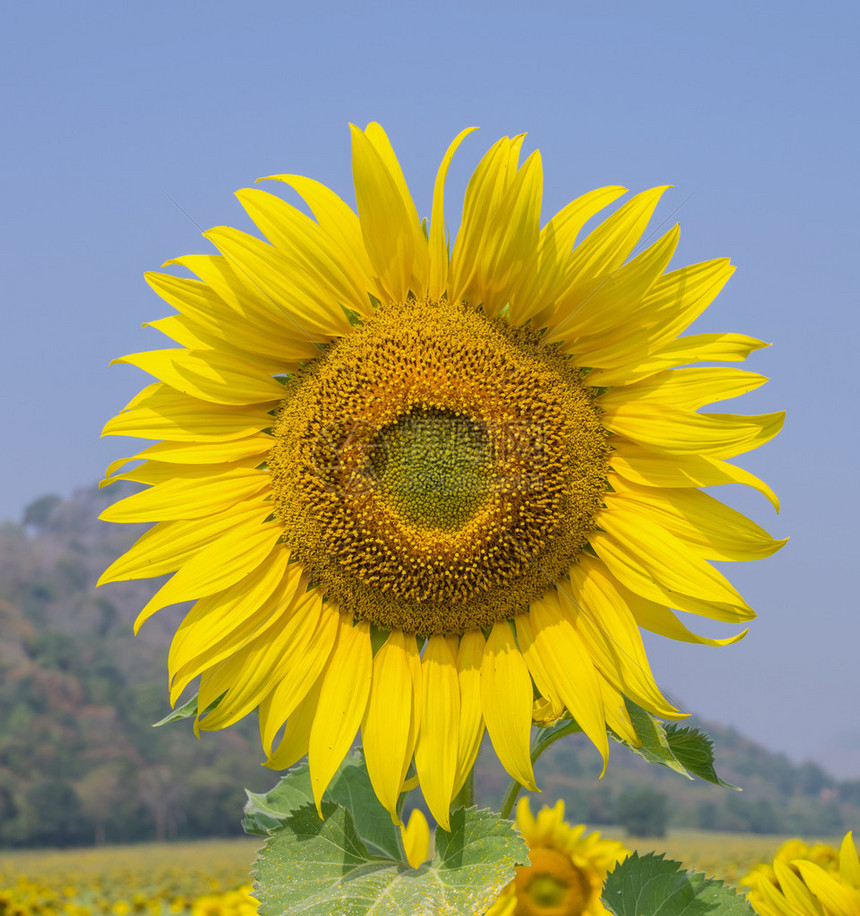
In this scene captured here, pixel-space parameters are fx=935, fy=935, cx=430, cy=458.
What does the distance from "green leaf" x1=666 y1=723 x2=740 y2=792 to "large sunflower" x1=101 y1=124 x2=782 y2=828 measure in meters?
0.22

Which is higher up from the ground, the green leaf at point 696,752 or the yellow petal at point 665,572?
the yellow petal at point 665,572

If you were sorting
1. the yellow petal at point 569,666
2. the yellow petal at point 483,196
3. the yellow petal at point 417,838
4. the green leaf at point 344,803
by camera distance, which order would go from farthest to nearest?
the yellow petal at point 417,838 → the green leaf at point 344,803 → the yellow petal at point 569,666 → the yellow petal at point 483,196

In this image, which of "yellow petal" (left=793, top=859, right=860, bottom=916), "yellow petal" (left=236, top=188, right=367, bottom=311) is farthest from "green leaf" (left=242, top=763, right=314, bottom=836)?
"yellow petal" (left=236, top=188, right=367, bottom=311)

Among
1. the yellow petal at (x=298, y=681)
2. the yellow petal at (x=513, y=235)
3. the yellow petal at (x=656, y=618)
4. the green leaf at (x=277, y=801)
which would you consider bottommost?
the green leaf at (x=277, y=801)

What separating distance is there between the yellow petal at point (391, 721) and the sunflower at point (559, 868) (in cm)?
144

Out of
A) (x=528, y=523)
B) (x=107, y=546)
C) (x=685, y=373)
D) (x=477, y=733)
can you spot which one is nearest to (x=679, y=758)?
(x=477, y=733)

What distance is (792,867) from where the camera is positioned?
3.50m

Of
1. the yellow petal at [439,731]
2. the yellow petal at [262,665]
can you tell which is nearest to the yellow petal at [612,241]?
the yellow petal at [439,731]

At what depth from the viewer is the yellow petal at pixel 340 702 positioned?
298 centimetres

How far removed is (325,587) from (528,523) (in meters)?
0.72

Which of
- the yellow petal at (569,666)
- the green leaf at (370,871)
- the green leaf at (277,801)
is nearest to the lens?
the green leaf at (370,871)

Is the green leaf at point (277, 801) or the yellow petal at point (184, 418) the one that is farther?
the green leaf at point (277, 801)

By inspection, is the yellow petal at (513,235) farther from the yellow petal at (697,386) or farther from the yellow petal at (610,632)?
the yellow petal at (610,632)

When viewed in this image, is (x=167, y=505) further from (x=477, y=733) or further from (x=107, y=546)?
(x=107, y=546)
